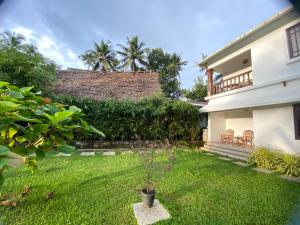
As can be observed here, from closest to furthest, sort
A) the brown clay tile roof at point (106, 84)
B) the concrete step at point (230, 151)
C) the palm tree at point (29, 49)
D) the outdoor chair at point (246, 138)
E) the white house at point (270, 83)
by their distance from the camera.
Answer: the white house at point (270, 83)
the concrete step at point (230, 151)
the palm tree at point (29, 49)
the outdoor chair at point (246, 138)
the brown clay tile roof at point (106, 84)

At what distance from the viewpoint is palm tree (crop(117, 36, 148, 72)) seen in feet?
87.8

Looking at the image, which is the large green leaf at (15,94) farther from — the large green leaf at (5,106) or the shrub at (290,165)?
the shrub at (290,165)

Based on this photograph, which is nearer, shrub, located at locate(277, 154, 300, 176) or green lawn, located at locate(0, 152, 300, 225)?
green lawn, located at locate(0, 152, 300, 225)

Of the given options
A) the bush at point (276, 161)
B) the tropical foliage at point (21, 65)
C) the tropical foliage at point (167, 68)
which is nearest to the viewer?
the bush at point (276, 161)

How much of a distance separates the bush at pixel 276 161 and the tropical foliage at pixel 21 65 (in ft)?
36.7

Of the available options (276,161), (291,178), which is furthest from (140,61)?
(291,178)

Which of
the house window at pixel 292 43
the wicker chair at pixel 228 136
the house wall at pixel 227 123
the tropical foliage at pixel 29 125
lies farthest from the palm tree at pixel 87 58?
the tropical foliage at pixel 29 125

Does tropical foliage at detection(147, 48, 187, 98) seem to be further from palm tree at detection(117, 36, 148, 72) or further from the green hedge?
the green hedge

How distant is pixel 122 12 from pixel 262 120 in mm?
9519

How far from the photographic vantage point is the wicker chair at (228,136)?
13.2 metres

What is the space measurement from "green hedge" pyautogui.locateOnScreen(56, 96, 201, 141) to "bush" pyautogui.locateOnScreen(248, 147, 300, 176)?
17.9 ft

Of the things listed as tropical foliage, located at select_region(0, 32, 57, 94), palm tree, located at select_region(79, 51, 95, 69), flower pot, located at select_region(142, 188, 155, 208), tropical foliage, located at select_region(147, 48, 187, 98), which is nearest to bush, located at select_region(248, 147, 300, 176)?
flower pot, located at select_region(142, 188, 155, 208)

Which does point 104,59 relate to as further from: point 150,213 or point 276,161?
point 150,213

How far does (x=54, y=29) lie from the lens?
1.90 meters
